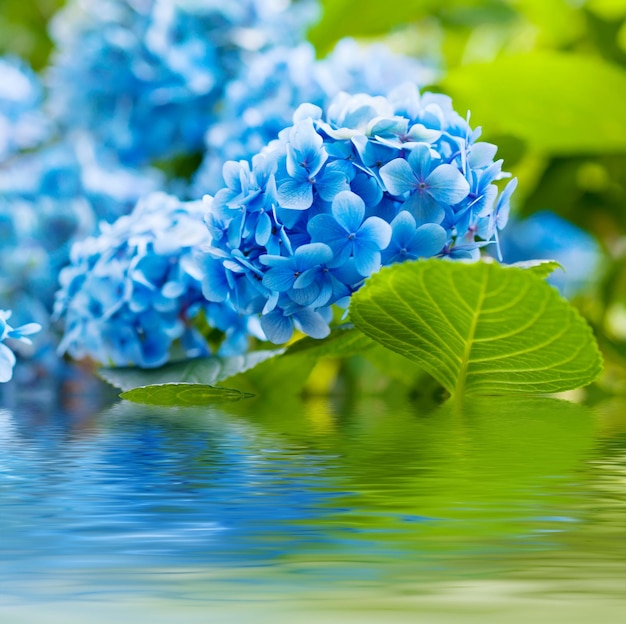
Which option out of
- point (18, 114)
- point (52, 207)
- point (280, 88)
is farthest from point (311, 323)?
point (18, 114)

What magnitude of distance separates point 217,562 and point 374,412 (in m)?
0.62

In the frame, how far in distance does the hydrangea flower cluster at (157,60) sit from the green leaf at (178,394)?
75 centimetres

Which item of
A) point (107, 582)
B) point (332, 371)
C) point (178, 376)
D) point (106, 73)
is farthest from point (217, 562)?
point (106, 73)

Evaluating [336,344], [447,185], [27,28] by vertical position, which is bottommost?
[336,344]

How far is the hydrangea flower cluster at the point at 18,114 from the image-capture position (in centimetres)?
171

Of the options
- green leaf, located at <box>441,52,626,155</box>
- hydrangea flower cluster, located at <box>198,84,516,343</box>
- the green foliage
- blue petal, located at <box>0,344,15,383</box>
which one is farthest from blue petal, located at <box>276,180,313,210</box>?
the green foliage

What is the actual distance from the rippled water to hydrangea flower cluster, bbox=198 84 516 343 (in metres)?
0.11

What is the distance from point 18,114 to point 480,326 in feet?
3.98

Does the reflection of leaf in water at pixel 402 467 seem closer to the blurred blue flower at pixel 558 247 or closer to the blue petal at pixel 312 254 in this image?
the blue petal at pixel 312 254

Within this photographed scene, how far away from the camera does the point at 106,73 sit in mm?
1592

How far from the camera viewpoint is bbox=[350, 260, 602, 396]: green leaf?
27.9 inches

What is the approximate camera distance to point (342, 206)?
723 mm

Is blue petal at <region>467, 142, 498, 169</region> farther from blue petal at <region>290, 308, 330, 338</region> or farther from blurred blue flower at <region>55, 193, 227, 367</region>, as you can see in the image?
blurred blue flower at <region>55, 193, 227, 367</region>

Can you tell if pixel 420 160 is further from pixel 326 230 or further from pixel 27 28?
pixel 27 28
